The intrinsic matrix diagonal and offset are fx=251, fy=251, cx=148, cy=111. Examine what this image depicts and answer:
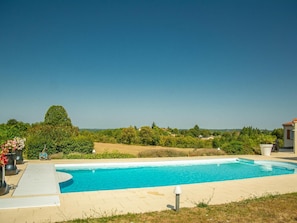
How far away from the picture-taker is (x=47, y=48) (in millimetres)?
13969

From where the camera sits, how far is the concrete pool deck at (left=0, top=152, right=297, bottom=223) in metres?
4.86

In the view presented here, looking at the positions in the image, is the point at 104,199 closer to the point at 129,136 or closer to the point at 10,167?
the point at 10,167

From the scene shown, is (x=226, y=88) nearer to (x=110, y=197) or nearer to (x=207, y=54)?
(x=207, y=54)

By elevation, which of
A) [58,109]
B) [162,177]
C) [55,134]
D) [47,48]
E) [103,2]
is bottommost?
[162,177]

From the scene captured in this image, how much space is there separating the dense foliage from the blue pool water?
281 cm

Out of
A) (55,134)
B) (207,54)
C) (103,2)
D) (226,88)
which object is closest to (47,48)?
(103,2)

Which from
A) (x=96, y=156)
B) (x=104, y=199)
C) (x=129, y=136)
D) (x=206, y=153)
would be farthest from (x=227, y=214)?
(x=129, y=136)

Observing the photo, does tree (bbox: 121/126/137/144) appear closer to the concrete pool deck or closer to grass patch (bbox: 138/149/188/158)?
grass patch (bbox: 138/149/188/158)

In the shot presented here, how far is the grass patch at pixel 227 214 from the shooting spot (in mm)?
4441

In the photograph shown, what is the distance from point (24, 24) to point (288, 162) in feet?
50.5

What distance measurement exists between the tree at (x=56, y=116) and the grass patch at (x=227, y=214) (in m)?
24.4

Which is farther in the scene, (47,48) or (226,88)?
(226,88)

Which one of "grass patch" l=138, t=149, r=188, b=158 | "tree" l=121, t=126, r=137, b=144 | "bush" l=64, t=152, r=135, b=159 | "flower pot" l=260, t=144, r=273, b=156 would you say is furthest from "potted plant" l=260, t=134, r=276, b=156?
"tree" l=121, t=126, r=137, b=144

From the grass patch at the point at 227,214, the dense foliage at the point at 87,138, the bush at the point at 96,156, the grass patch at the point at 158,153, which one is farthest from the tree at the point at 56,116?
the grass patch at the point at 227,214
